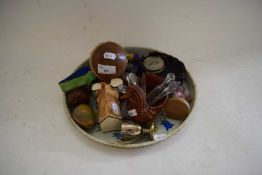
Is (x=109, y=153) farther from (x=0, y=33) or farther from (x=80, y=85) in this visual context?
(x=0, y=33)

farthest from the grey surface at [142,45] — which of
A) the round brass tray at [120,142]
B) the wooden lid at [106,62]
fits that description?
the wooden lid at [106,62]

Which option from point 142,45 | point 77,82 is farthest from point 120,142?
point 142,45

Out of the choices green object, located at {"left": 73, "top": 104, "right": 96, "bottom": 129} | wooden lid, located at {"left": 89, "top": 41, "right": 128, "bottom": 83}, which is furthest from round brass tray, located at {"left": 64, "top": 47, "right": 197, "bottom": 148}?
wooden lid, located at {"left": 89, "top": 41, "right": 128, "bottom": 83}

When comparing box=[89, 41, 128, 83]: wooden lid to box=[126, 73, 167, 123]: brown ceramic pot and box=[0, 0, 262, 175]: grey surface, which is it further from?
box=[0, 0, 262, 175]: grey surface

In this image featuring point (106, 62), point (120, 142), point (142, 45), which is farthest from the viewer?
point (142, 45)

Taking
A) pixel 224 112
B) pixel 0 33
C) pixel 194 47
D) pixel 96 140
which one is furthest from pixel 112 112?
pixel 0 33

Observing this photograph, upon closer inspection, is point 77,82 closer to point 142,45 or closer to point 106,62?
point 106,62

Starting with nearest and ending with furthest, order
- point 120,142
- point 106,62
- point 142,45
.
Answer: point 120,142 < point 106,62 < point 142,45
